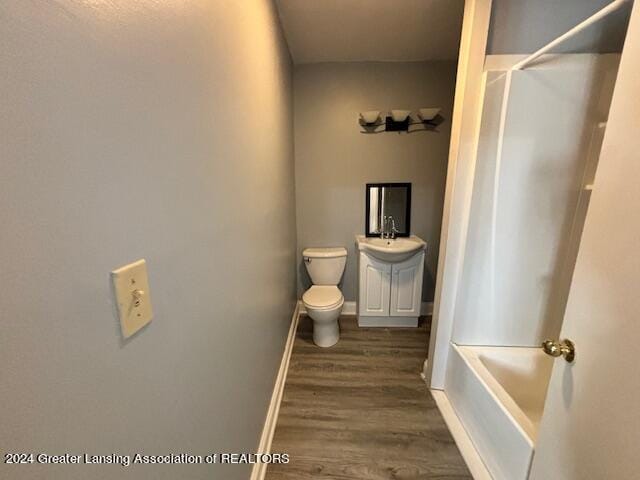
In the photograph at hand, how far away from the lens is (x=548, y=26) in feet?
4.40

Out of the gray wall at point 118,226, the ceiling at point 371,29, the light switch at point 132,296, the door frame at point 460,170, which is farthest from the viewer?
the ceiling at point 371,29

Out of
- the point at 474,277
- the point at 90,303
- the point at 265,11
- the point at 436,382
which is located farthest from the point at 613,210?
the point at 265,11

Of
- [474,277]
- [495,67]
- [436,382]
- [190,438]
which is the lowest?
[436,382]

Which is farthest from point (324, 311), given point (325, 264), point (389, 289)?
point (389, 289)

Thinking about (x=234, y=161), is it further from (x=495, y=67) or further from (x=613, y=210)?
(x=495, y=67)

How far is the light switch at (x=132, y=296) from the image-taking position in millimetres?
465

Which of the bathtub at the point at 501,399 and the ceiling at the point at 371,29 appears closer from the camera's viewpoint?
the bathtub at the point at 501,399

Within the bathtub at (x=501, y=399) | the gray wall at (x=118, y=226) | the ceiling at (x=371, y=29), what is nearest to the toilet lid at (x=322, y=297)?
the bathtub at (x=501, y=399)

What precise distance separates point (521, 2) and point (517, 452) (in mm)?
2025

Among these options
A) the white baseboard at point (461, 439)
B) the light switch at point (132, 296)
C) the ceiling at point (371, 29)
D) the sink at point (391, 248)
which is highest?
the ceiling at point (371, 29)

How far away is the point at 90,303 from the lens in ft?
1.35

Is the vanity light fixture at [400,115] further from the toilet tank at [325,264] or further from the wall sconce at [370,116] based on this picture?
the toilet tank at [325,264]

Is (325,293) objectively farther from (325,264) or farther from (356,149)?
(356,149)

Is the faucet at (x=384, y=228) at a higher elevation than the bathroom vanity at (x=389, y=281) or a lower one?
higher
